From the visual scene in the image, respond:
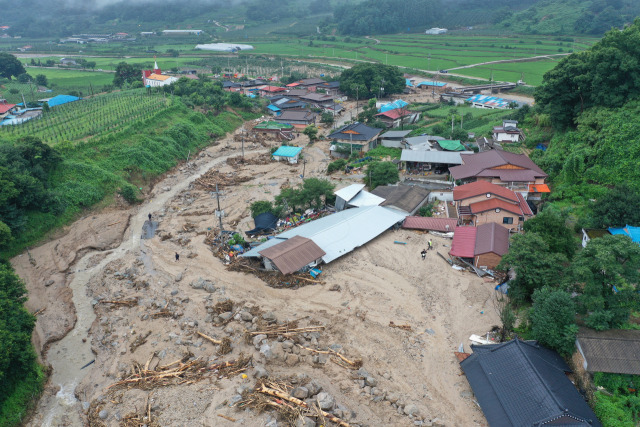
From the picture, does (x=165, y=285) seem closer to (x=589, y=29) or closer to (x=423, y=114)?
(x=423, y=114)

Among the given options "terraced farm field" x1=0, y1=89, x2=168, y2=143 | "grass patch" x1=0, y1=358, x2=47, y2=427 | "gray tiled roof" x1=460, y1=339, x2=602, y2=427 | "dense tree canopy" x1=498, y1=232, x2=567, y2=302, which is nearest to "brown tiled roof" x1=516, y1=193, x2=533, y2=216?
"dense tree canopy" x1=498, y1=232, x2=567, y2=302

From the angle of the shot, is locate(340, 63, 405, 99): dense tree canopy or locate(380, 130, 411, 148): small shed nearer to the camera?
locate(380, 130, 411, 148): small shed

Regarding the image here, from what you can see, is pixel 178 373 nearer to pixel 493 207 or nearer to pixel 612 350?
pixel 612 350

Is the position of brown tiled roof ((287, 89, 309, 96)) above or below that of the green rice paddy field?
below

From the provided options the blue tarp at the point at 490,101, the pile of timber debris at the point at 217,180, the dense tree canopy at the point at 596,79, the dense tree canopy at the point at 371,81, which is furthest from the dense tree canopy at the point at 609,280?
the dense tree canopy at the point at 371,81

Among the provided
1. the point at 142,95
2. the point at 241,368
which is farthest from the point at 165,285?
the point at 142,95

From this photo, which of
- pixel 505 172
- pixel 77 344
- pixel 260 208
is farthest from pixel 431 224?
pixel 77 344

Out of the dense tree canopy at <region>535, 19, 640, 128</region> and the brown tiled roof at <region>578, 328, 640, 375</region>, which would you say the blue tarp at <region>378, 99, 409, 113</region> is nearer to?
the dense tree canopy at <region>535, 19, 640, 128</region>
